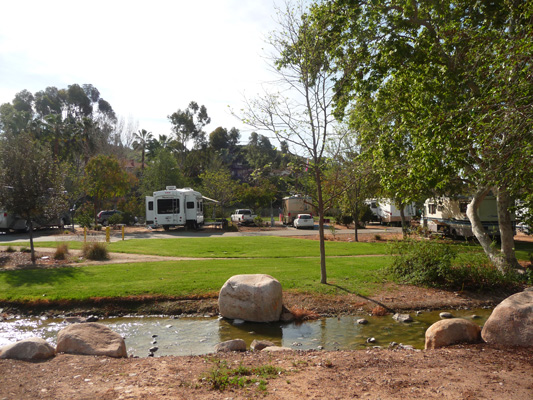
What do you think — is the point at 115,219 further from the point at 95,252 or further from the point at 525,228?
the point at 525,228

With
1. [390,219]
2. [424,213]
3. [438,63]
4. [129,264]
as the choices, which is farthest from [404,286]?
[390,219]

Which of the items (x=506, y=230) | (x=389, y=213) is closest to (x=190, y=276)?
(x=506, y=230)

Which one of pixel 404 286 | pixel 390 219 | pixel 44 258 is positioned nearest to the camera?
pixel 404 286

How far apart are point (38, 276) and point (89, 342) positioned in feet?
26.6

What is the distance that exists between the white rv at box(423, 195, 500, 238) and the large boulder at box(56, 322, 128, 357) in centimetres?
1903

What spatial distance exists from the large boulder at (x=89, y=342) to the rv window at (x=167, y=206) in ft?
82.2

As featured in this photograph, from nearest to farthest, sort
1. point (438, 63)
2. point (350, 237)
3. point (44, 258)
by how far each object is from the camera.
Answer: point (438, 63) < point (44, 258) < point (350, 237)

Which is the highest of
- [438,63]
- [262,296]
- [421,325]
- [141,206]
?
[438,63]

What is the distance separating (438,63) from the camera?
35.9 feet

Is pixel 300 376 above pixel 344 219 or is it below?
below

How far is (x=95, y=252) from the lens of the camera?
17.1m

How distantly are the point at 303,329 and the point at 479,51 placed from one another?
7.32m

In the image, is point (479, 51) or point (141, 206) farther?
point (141, 206)

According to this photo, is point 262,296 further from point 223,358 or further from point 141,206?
point 141,206
